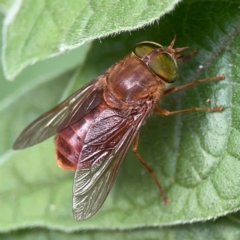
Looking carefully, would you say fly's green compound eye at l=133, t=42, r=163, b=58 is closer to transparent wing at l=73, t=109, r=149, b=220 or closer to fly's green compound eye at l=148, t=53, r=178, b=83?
fly's green compound eye at l=148, t=53, r=178, b=83

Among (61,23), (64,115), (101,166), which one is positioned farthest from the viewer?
(64,115)

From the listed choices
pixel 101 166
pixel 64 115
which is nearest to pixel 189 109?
pixel 101 166

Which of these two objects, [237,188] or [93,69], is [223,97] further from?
[93,69]

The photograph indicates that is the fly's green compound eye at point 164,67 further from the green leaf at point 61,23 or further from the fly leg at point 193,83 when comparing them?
the green leaf at point 61,23

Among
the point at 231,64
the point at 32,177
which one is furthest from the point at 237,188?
the point at 32,177

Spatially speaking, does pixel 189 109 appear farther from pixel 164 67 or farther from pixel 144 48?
pixel 144 48

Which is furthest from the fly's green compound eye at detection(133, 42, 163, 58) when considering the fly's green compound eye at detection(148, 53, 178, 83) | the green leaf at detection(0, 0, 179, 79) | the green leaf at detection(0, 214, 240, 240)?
the green leaf at detection(0, 214, 240, 240)

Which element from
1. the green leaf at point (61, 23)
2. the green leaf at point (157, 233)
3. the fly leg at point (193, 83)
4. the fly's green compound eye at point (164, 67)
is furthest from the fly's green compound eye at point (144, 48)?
the green leaf at point (157, 233)
